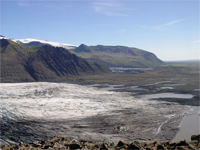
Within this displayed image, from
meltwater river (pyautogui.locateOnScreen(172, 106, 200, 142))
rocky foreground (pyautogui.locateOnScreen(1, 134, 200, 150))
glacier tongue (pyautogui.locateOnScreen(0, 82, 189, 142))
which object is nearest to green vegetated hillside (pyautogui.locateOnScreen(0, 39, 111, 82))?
glacier tongue (pyautogui.locateOnScreen(0, 82, 189, 142))

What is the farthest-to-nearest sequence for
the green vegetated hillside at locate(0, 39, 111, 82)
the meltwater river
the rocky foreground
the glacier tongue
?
the green vegetated hillside at locate(0, 39, 111, 82) < the meltwater river < the glacier tongue < the rocky foreground

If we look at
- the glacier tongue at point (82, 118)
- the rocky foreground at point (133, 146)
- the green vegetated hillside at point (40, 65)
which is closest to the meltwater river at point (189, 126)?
the glacier tongue at point (82, 118)

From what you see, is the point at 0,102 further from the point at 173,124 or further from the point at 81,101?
the point at 173,124

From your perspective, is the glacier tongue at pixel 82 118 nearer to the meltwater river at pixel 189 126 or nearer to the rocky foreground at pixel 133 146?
the meltwater river at pixel 189 126

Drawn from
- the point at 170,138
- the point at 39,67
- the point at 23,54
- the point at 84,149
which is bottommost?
the point at 170,138

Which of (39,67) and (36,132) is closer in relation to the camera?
(36,132)

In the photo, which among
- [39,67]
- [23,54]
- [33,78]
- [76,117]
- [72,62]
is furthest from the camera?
[72,62]

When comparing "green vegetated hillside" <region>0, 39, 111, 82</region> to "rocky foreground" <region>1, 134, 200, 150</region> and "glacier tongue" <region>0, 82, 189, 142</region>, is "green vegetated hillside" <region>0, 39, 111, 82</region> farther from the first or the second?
"rocky foreground" <region>1, 134, 200, 150</region>

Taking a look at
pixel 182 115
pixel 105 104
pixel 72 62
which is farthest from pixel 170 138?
pixel 72 62
